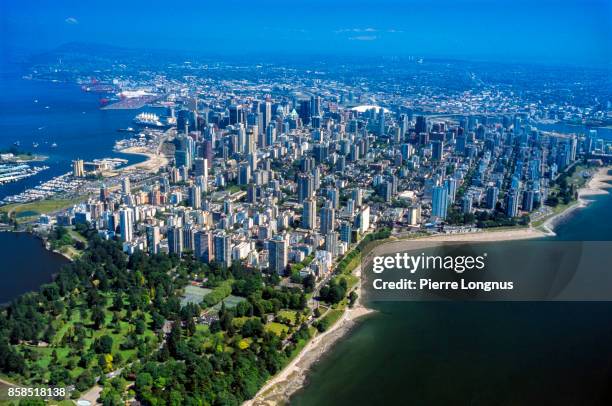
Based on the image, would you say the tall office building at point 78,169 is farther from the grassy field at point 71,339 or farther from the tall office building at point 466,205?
the tall office building at point 466,205

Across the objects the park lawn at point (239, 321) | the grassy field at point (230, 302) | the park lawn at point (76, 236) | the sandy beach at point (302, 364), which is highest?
the park lawn at point (76, 236)

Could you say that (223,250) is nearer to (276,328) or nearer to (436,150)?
(276,328)

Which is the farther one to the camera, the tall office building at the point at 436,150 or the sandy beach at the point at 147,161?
the tall office building at the point at 436,150

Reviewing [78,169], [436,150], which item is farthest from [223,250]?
[436,150]

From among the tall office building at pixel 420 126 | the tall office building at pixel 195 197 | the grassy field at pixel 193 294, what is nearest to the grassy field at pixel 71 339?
the grassy field at pixel 193 294

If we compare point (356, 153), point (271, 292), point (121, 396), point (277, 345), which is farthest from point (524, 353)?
point (356, 153)

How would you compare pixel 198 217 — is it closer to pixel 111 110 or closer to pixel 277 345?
pixel 277 345
